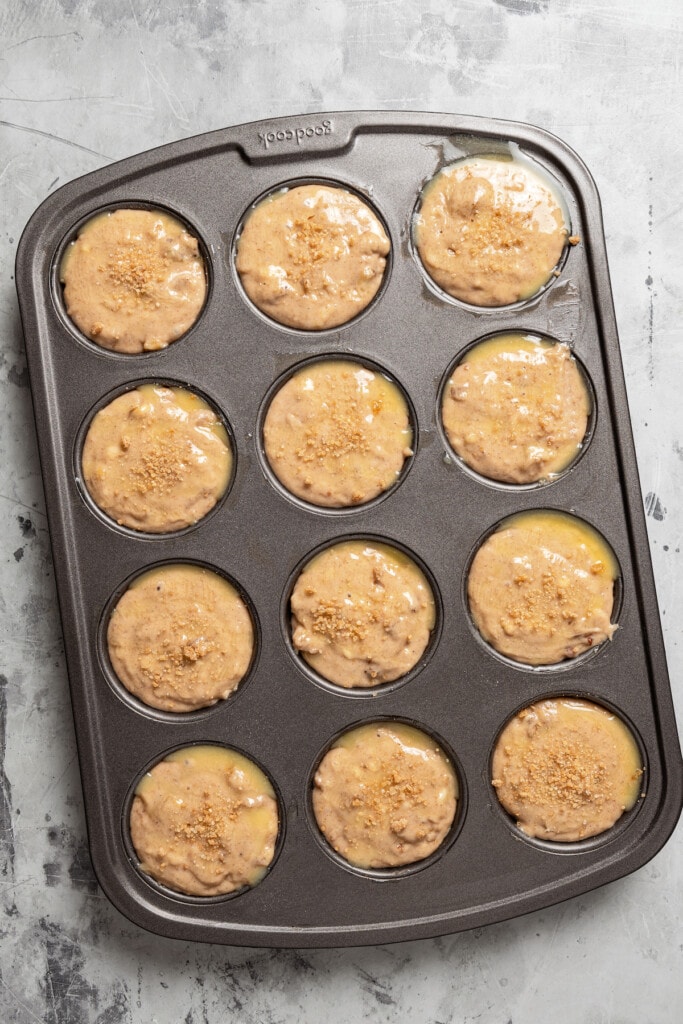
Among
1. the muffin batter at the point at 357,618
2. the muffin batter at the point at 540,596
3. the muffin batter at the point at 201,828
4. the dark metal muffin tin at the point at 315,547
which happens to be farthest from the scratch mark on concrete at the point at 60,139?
the muffin batter at the point at 201,828

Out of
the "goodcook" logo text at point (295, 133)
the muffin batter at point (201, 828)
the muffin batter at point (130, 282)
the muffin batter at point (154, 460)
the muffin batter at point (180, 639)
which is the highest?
the "goodcook" logo text at point (295, 133)

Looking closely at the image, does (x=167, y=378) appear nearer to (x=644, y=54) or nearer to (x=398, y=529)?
(x=398, y=529)

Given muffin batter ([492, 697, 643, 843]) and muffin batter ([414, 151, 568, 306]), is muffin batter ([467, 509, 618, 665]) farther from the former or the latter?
muffin batter ([414, 151, 568, 306])

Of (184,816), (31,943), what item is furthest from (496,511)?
(31,943)

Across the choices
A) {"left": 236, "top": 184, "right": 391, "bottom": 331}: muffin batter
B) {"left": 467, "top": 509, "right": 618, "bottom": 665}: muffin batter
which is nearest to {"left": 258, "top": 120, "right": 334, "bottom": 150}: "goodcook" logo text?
{"left": 236, "top": 184, "right": 391, "bottom": 331}: muffin batter

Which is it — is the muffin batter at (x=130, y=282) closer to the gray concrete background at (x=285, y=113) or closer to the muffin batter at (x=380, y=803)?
the gray concrete background at (x=285, y=113)
